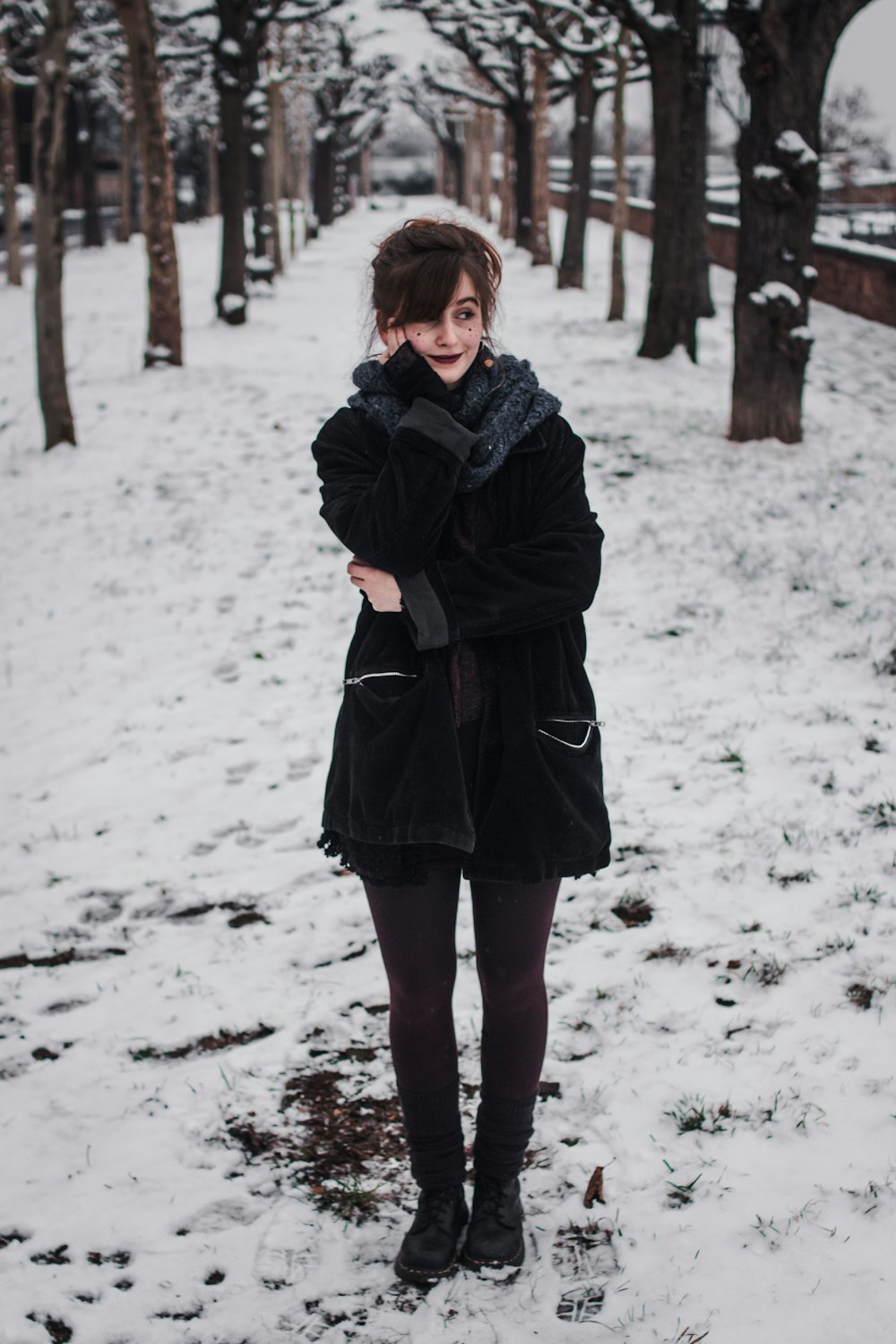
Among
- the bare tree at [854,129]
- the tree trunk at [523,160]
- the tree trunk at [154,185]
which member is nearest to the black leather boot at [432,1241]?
the tree trunk at [154,185]

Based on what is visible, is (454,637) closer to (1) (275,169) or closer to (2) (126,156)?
(1) (275,169)

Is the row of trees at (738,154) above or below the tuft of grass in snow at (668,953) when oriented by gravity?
above

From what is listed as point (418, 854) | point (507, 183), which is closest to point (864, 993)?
point (418, 854)

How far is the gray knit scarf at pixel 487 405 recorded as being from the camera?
2.06 meters

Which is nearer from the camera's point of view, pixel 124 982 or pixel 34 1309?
pixel 34 1309

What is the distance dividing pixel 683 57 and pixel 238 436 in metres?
5.89

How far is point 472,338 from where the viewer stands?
81.0 inches

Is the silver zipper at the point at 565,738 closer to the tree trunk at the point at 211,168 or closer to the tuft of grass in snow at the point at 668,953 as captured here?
the tuft of grass in snow at the point at 668,953

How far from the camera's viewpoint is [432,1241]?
7.89 feet

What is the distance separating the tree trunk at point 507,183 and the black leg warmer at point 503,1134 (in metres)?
27.3

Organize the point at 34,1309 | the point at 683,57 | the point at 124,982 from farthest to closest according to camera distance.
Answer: the point at 683,57
the point at 124,982
the point at 34,1309

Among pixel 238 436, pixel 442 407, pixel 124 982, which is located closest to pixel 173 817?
pixel 124 982

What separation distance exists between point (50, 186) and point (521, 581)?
8913mm

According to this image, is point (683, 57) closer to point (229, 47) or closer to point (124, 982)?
point (229, 47)
